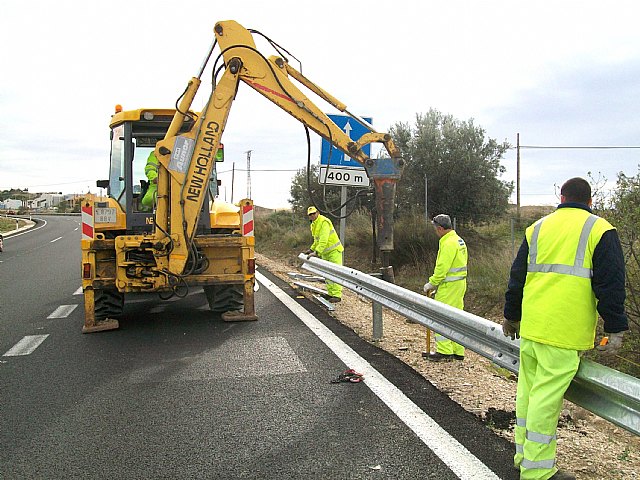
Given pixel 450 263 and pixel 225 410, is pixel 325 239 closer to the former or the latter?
pixel 450 263

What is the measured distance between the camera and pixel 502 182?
24.1 meters

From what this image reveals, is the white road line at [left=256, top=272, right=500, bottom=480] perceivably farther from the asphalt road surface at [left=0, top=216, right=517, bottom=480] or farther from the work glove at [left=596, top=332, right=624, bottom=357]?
the work glove at [left=596, top=332, right=624, bottom=357]

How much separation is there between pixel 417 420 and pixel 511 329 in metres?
0.97

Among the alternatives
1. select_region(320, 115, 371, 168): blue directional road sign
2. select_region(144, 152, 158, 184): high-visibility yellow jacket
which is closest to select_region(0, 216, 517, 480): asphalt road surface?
select_region(144, 152, 158, 184): high-visibility yellow jacket

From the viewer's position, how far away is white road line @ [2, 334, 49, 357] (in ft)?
22.7

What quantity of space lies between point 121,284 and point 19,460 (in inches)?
160

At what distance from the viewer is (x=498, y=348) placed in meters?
4.30

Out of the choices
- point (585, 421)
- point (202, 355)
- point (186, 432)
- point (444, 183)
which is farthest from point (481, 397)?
point (444, 183)

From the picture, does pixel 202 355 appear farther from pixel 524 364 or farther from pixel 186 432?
pixel 524 364

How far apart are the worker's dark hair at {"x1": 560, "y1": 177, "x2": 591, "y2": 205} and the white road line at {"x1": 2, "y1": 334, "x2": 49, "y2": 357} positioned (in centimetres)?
597

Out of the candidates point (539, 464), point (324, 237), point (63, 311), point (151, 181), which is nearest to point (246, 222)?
point (151, 181)

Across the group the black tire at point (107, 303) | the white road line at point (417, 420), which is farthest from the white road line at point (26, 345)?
the white road line at point (417, 420)

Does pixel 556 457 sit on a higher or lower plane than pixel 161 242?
lower

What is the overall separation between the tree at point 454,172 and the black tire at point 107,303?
15.5m
